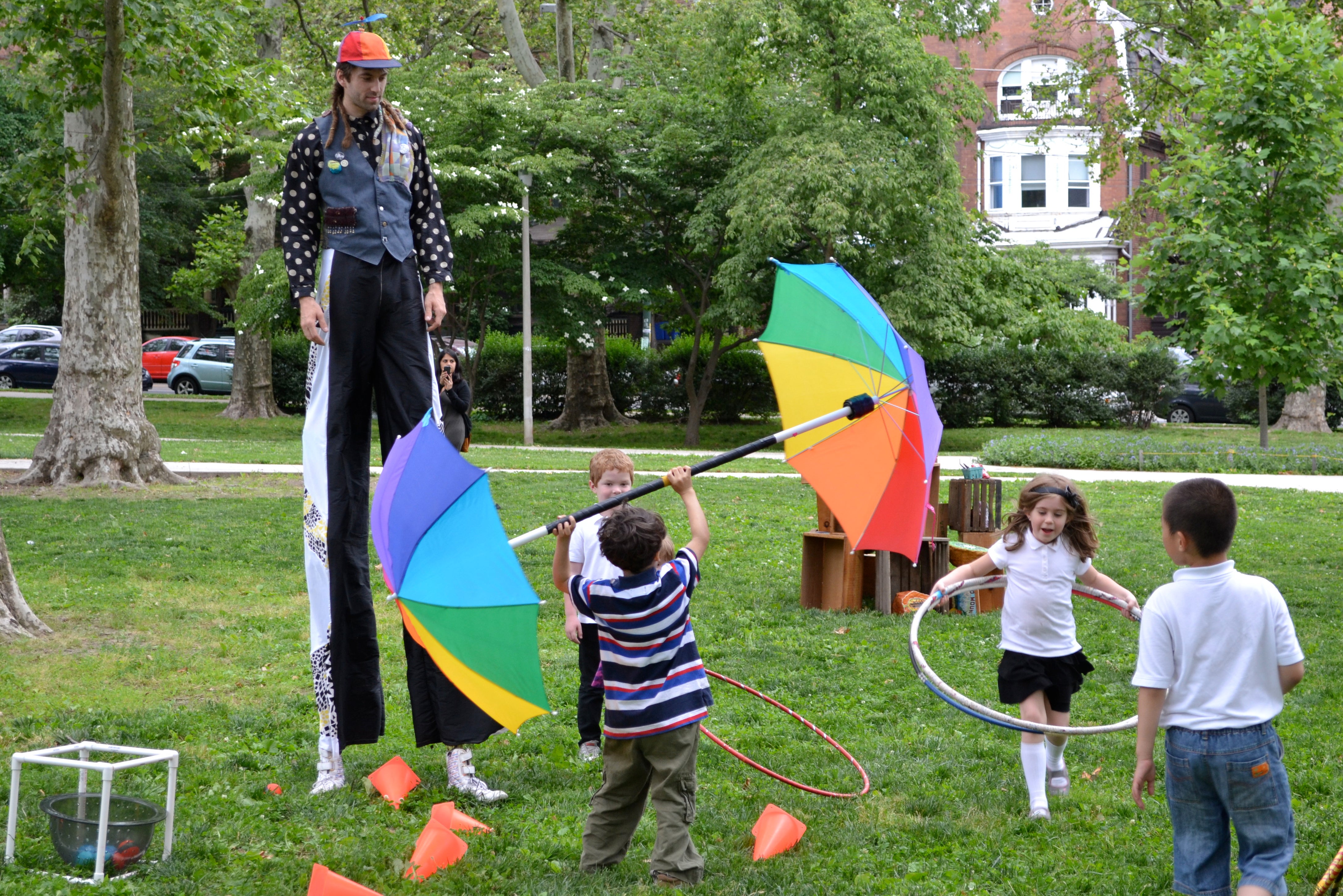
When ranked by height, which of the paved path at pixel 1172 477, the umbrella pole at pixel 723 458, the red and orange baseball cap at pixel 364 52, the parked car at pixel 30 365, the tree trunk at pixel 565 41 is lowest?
the paved path at pixel 1172 477

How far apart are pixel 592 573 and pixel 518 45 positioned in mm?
23399

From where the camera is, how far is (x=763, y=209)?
19.9m

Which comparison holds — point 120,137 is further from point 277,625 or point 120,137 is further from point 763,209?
point 763,209

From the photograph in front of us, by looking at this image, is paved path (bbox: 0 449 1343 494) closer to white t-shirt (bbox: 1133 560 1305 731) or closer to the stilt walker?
the stilt walker

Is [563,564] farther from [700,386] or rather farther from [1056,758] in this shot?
[700,386]

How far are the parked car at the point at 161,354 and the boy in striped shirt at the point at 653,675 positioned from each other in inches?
1368

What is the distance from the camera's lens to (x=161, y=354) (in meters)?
36.6

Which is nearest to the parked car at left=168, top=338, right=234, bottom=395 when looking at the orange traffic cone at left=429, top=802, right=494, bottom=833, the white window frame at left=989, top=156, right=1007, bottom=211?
the white window frame at left=989, top=156, right=1007, bottom=211

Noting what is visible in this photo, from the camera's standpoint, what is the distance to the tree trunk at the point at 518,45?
26.0 meters

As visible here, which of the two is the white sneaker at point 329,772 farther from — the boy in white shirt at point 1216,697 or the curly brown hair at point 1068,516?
the boy in white shirt at point 1216,697

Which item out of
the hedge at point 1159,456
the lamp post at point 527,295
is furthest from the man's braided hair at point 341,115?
the lamp post at point 527,295

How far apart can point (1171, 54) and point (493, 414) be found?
15973mm

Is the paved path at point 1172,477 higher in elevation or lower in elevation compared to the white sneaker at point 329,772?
higher

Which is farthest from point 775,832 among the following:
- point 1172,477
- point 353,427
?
point 1172,477
